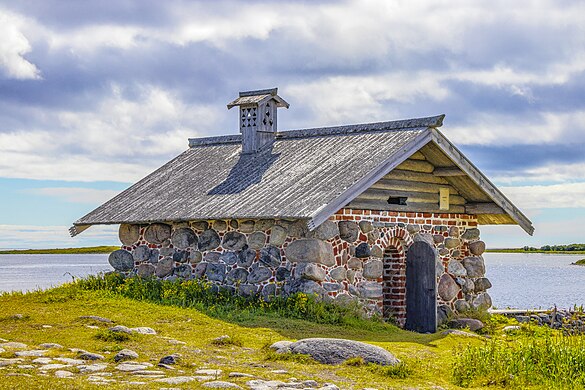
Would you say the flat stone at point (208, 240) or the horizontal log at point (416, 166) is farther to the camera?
the horizontal log at point (416, 166)

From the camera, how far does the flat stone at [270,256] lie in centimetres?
1973

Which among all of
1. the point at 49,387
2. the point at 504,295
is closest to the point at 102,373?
the point at 49,387

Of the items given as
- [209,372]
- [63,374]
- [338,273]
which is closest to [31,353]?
[63,374]

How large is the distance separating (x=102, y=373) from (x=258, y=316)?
21.5ft

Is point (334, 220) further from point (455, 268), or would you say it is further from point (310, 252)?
point (455, 268)

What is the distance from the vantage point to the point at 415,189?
21562 millimetres

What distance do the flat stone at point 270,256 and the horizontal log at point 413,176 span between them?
3208mm

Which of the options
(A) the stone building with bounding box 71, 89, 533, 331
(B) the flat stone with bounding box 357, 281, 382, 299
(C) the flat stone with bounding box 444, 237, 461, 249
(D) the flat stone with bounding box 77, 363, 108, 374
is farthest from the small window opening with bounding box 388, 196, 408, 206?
(D) the flat stone with bounding box 77, 363, 108, 374

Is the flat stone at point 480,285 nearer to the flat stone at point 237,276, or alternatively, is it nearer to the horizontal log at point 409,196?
the horizontal log at point 409,196

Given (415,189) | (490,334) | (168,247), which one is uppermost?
(415,189)

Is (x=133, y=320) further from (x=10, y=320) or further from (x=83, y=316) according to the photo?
(x=10, y=320)

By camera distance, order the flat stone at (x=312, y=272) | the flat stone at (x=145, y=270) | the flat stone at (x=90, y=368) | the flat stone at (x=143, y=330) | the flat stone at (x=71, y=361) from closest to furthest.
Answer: the flat stone at (x=90, y=368), the flat stone at (x=71, y=361), the flat stone at (x=143, y=330), the flat stone at (x=312, y=272), the flat stone at (x=145, y=270)

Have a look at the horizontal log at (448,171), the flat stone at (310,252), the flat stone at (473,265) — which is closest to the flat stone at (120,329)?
the flat stone at (310,252)

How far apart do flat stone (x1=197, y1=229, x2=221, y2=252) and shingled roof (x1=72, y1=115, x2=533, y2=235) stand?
0.56m
